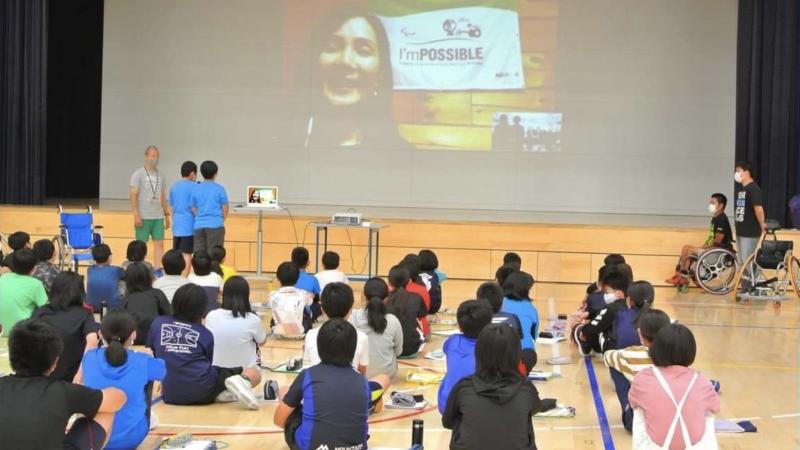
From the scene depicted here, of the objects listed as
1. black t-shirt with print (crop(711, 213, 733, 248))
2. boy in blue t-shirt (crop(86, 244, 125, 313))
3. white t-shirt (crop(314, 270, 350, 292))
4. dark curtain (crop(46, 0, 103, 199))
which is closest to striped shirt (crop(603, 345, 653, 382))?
white t-shirt (crop(314, 270, 350, 292))

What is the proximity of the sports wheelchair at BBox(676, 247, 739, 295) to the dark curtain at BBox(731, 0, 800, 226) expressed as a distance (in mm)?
2180

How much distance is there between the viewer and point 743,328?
30.6ft

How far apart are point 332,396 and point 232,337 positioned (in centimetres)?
191

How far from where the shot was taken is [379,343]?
6.20 m

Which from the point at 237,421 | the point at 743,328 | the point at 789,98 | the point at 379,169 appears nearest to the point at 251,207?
the point at 379,169

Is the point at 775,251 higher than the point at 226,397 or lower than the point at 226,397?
higher

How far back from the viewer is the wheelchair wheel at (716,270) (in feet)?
36.8

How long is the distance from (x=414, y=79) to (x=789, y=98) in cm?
506

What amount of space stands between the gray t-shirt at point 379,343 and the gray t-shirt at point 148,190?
4.96 m

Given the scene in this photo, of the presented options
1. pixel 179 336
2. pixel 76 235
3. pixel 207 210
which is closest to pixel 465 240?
pixel 207 210

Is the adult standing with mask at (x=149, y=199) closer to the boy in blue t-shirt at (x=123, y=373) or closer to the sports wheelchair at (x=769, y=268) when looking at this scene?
the sports wheelchair at (x=769, y=268)

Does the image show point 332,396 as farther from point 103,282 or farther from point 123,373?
point 103,282

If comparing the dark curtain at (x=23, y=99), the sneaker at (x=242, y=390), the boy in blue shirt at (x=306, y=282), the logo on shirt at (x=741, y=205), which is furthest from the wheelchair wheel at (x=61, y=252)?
the logo on shirt at (x=741, y=205)

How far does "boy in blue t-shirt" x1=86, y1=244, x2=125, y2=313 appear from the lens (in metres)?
7.91
